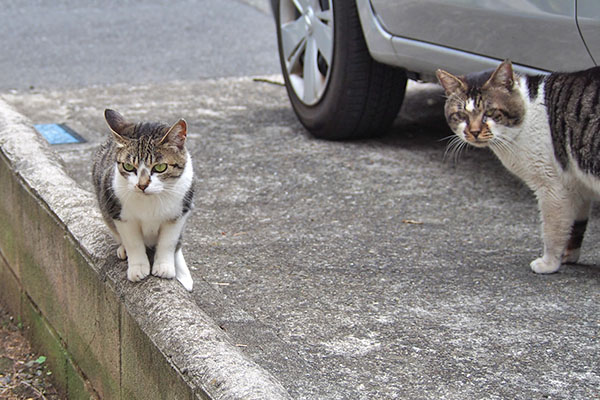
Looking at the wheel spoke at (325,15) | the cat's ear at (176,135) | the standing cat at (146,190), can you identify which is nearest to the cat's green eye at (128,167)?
the standing cat at (146,190)

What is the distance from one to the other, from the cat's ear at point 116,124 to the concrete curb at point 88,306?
498 millimetres

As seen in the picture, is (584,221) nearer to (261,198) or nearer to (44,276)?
(261,198)

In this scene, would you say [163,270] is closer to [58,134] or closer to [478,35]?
[478,35]

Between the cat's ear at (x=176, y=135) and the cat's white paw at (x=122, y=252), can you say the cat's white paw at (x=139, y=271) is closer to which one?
the cat's white paw at (x=122, y=252)

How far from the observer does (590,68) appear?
10.9 ft

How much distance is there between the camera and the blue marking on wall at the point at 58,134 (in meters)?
5.06

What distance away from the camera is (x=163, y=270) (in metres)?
2.83

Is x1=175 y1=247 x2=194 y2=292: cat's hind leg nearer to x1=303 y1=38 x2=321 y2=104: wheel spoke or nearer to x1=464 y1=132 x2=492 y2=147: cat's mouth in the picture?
x1=464 y1=132 x2=492 y2=147: cat's mouth

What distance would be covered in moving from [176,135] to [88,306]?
90cm

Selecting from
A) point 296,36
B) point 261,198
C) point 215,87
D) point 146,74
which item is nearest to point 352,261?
point 261,198

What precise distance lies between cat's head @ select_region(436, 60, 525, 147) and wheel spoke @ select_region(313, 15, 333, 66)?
5.04ft

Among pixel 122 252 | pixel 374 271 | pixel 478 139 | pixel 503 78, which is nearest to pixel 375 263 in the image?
pixel 374 271

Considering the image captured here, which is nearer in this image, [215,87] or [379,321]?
[379,321]

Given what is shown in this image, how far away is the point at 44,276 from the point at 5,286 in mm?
981
